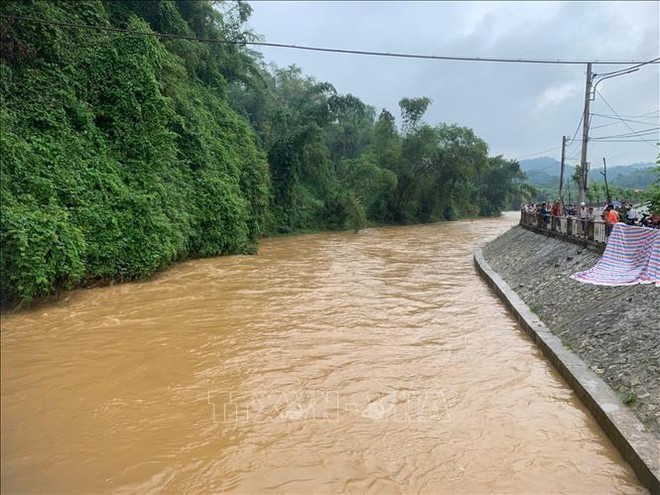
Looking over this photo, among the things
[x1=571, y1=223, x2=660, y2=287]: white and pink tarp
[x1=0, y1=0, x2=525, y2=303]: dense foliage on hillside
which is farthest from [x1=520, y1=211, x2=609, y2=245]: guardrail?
[x1=0, y1=0, x2=525, y2=303]: dense foliage on hillside

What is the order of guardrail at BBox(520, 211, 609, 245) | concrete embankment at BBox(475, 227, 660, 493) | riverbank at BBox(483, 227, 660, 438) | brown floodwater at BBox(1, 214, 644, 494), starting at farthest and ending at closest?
guardrail at BBox(520, 211, 609, 245) < riverbank at BBox(483, 227, 660, 438) < concrete embankment at BBox(475, 227, 660, 493) < brown floodwater at BBox(1, 214, 644, 494)

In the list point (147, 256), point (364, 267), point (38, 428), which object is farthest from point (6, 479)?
point (364, 267)

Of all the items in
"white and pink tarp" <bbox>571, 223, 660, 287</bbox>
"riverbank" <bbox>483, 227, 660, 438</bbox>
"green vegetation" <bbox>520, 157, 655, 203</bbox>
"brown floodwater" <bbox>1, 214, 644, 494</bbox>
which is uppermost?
"green vegetation" <bbox>520, 157, 655, 203</bbox>

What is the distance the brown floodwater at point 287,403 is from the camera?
14.7 feet

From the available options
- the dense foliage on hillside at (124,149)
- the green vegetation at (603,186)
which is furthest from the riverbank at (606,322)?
the dense foliage on hillside at (124,149)

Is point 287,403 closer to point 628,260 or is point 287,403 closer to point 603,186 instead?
point 628,260

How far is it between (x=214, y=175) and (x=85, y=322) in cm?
1101

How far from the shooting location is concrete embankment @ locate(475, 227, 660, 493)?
5.09 metres

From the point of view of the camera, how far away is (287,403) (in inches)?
244

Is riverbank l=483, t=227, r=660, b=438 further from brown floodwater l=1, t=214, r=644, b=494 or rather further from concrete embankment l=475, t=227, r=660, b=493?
brown floodwater l=1, t=214, r=644, b=494

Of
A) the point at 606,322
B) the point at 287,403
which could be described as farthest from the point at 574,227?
the point at 287,403

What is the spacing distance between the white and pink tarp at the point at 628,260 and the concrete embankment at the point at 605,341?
0.27 m

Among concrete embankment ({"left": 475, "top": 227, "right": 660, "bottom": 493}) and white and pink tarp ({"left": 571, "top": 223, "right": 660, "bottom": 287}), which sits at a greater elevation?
white and pink tarp ({"left": 571, "top": 223, "right": 660, "bottom": 287})

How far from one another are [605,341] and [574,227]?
780 cm
